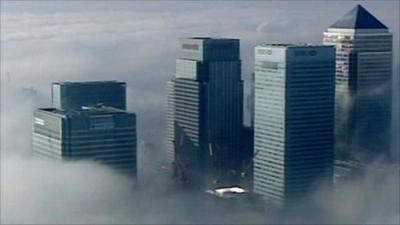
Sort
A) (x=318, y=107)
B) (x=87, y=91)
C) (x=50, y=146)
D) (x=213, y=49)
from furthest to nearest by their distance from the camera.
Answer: (x=213, y=49)
(x=318, y=107)
(x=87, y=91)
(x=50, y=146)

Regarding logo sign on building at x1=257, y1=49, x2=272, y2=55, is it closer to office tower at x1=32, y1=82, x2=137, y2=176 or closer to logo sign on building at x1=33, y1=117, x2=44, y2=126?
office tower at x1=32, y1=82, x2=137, y2=176

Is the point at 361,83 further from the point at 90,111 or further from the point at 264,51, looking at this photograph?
the point at 90,111

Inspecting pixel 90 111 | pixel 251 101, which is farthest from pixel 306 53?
pixel 90 111

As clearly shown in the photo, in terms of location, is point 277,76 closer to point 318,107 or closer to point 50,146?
point 318,107

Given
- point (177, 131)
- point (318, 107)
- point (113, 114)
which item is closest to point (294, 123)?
point (318, 107)

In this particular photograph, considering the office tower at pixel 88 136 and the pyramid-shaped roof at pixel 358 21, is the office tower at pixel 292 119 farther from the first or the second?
the office tower at pixel 88 136

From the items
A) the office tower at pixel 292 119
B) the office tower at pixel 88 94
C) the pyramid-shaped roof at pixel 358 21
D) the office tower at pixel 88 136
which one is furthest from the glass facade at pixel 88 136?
the pyramid-shaped roof at pixel 358 21
